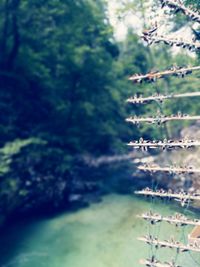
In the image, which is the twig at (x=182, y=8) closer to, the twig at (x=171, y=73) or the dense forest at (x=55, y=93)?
the twig at (x=171, y=73)

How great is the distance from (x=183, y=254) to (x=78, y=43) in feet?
40.0

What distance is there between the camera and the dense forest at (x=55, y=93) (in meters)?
15.8

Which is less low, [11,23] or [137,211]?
[11,23]

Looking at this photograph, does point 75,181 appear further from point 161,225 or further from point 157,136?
point 161,225

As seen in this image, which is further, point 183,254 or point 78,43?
point 78,43

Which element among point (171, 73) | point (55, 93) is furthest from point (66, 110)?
point (171, 73)

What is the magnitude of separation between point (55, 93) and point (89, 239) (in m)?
8.37

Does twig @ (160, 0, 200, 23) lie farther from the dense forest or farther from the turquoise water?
the dense forest

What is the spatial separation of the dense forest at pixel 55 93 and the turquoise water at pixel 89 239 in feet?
4.78

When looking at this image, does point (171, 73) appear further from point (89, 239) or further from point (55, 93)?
point (55, 93)

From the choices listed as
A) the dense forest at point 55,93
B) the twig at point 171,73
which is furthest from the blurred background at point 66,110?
the twig at point 171,73

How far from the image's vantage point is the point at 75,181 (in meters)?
18.6

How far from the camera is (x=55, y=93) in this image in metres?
19.1

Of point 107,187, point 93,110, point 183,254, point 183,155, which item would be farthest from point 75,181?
point 183,254
